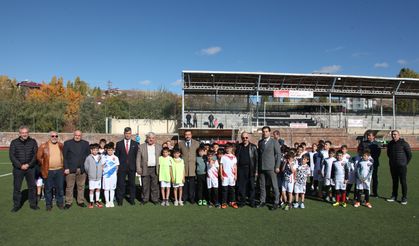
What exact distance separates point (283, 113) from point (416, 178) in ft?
91.6

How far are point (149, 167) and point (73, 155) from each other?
1.69 metres

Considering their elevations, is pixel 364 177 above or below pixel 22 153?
below

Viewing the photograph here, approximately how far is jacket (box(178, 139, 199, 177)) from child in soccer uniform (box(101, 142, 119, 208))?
60.7 inches

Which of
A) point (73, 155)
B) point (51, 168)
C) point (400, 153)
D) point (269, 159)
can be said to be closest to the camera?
point (51, 168)

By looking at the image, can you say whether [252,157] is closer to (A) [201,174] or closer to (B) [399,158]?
(A) [201,174]

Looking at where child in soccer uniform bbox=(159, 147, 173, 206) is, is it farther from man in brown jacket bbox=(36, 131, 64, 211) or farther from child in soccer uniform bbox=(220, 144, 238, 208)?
man in brown jacket bbox=(36, 131, 64, 211)

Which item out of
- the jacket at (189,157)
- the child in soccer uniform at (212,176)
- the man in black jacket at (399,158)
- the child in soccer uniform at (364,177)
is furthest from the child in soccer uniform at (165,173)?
the man in black jacket at (399,158)

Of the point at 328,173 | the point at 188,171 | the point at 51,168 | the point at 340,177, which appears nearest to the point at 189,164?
the point at 188,171

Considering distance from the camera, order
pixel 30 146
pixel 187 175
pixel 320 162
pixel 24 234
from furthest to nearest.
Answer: pixel 320 162 < pixel 187 175 < pixel 30 146 < pixel 24 234

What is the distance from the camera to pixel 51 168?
7098 millimetres

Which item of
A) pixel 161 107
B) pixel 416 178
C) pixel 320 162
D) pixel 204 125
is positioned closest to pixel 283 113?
pixel 204 125

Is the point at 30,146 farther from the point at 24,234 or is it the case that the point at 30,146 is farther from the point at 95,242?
Result: the point at 95,242

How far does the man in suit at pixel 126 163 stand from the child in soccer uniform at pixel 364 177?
514 centimetres

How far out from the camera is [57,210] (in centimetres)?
709
